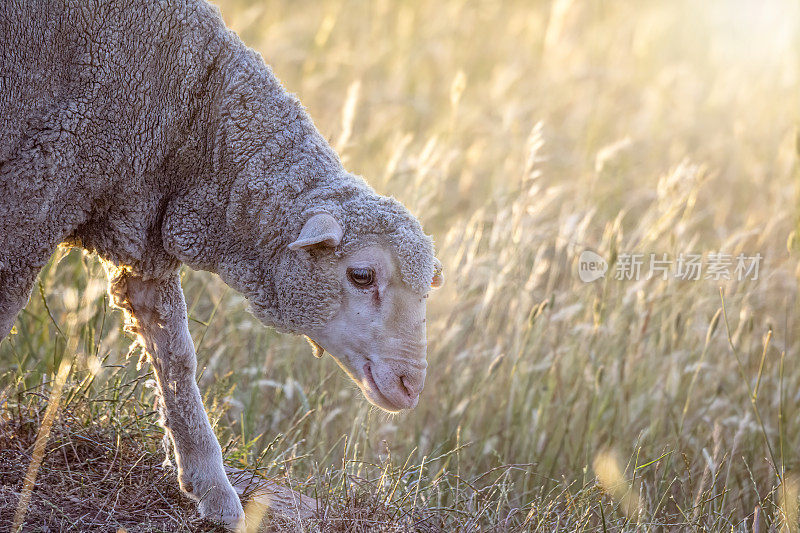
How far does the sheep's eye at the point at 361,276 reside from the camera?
277 centimetres

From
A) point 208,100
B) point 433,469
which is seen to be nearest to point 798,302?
point 433,469

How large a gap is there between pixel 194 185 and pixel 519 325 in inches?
91.7

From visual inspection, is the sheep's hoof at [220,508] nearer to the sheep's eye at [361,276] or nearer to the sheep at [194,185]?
the sheep at [194,185]

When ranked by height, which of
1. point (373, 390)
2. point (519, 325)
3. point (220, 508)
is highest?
point (519, 325)

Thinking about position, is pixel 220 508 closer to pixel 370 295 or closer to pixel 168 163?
pixel 370 295

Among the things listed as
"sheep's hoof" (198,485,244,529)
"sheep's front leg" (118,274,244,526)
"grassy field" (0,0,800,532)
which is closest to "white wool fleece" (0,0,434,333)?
"sheep's front leg" (118,274,244,526)

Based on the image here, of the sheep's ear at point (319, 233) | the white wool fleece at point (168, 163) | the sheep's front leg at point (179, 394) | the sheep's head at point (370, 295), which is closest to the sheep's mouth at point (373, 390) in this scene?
the sheep's head at point (370, 295)

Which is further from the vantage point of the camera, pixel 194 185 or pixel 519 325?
pixel 519 325

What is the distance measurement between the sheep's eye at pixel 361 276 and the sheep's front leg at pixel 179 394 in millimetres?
730

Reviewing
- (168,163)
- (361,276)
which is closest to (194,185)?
(168,163)

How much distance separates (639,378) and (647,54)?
492cm

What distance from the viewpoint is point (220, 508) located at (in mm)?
3070

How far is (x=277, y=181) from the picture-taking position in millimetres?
2816

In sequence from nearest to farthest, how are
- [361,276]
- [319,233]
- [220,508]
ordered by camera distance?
[319,233]
[361,276]
[220,508]
